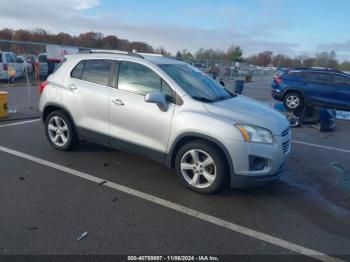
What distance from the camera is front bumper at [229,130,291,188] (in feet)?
14.1

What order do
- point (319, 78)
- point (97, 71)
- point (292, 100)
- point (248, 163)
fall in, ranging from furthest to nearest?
1. point (292, 100)
2. point (319, 78)
3. point (97, 71)
4. point (248, 163)

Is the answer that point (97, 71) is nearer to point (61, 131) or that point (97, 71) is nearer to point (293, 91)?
point (61, 131)

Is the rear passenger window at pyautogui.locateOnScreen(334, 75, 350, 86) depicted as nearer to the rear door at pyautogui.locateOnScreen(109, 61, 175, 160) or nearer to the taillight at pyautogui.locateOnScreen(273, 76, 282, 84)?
the taillight at pyautogui.locateOnScreen(273, 76, 282, 84)

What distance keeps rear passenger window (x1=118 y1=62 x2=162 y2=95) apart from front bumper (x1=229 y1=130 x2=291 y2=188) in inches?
57.6

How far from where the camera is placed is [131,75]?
5207 mm

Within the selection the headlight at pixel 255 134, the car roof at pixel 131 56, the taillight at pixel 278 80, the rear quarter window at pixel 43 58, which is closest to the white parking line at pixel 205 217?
the headlight at pixel 255 134

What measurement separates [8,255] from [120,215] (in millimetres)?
1240

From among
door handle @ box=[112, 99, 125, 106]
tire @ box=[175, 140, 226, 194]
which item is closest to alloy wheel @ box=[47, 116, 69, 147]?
door handle @ box=[112, 99, 125, 106]

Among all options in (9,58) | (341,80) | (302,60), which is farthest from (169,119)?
(302,60)

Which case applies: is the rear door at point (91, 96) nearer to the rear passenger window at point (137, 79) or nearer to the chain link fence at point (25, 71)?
the rear passenger window at point (137, 79)

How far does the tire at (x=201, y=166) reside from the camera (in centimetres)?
447

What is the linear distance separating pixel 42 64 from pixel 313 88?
624 inches

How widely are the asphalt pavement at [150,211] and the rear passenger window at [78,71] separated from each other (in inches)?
53.5

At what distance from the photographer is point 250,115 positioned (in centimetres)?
456
